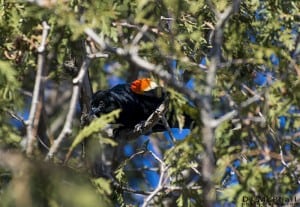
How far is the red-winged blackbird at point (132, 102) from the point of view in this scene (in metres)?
4.77

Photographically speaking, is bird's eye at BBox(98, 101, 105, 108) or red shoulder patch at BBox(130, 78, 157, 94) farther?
red shoulder patch at BBox(130, 78, 157, 94)

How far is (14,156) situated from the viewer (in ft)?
8.15

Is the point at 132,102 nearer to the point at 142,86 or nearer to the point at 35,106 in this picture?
the point at 142,86

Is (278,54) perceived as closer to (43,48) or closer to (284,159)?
(284,159)

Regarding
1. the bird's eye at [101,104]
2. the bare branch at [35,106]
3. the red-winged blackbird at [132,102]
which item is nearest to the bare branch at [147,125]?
the red-winged blackbird at [132,102]

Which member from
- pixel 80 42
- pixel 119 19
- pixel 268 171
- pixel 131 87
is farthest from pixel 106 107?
pixel 268 171

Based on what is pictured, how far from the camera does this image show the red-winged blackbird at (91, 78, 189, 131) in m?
4.77

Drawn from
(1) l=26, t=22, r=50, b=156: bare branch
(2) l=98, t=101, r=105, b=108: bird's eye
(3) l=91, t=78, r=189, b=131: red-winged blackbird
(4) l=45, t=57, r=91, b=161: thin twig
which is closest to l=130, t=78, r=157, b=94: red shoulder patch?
(3) l=91, t=78, r=189, b=131: red-winged blackbird

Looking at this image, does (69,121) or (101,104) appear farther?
(101,104)

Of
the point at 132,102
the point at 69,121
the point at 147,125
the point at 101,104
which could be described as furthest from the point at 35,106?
the point at 132,102

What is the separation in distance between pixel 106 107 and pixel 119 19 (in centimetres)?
191

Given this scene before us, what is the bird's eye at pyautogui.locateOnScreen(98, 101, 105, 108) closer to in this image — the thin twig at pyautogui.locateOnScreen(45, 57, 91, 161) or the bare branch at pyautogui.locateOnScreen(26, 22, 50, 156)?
the thin twig at pyautogui.locateOnScreen(45, 57, 91, 161)

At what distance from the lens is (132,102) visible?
16.1 ft

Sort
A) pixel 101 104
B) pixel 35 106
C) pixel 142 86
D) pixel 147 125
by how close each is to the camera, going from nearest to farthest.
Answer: pixel 35 106 → pixel 147 125 → pixel 101 104 → pixel 142 86
